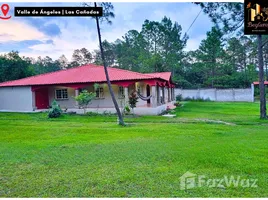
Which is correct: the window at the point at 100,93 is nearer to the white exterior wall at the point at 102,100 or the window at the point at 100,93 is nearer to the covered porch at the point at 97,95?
the covered porch at the point at 97,95

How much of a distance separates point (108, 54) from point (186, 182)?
4042cm

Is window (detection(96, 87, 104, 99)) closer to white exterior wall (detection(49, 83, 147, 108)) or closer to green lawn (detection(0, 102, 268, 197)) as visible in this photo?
white exterior wall (detection(49, 83, 147, 108))

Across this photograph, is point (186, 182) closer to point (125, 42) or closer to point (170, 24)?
point (170, 24)

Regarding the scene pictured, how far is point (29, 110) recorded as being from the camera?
17688 mm

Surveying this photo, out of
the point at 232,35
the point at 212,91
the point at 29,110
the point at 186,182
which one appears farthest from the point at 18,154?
the point at 212,91

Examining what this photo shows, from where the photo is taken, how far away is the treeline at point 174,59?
28.1 metres

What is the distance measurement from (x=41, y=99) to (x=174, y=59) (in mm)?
19071

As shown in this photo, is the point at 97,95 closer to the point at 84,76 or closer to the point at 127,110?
the point at 84,76

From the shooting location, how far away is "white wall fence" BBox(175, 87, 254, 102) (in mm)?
28575

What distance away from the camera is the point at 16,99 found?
721 inches

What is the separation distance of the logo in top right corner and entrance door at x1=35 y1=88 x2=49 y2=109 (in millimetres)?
15451

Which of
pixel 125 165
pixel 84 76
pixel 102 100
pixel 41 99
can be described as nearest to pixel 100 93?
pixel 102 100

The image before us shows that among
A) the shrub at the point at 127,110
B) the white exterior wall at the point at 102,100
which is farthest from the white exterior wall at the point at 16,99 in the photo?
the shrub at the point at 127,110

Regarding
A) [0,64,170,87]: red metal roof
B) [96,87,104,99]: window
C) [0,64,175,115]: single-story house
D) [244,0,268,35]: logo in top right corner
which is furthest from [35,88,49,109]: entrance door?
[244,0,268,35]: logo in top right corner
